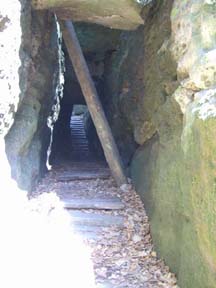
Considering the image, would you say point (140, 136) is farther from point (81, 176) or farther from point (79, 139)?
point (79, 139)

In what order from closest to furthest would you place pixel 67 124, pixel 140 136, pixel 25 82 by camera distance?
pixel 25 82 → pixel 140 136 → pixel 67 124

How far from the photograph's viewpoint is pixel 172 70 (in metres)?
4.81

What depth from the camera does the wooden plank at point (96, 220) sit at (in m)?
5.59

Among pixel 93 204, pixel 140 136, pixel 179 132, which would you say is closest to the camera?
pixel 179 132

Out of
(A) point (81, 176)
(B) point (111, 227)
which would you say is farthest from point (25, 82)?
(A) point (81, 176)

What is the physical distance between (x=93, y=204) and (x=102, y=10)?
127 inches

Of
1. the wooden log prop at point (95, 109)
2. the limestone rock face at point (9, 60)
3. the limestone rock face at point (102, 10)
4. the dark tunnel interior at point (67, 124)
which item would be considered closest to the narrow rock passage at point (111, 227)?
the wooden log prop at point (95, 109)

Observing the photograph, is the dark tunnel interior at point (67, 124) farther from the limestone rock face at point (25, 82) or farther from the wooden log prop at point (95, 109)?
the wooden log prop at point (95, 109)

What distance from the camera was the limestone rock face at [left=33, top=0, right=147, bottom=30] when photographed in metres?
5.12

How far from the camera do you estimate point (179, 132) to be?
4395mm

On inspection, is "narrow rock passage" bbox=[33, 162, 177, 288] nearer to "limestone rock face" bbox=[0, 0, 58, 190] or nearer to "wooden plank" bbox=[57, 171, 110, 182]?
"wooden plank" bbox=[57, 171, 110, 182]

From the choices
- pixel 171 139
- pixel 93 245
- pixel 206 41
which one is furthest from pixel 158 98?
pixel 93 245

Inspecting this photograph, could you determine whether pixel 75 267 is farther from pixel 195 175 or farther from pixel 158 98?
pixel 158 98

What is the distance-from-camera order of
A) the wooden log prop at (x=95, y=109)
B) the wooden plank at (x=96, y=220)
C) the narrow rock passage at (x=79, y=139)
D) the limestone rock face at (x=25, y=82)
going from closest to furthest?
the limestone rock face at (x=25, y=82), the wooden plank at (x=96, y=220), the wooden log prop at (x=95, y=109), the narrow rock passage at (x=79, y=139)
